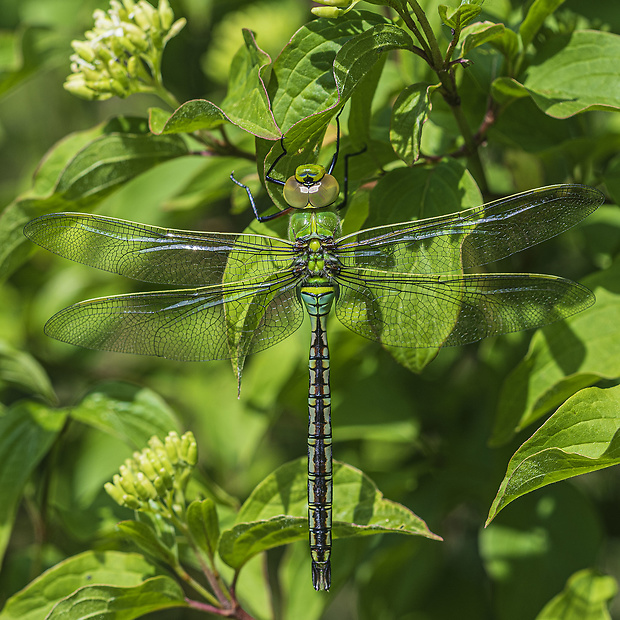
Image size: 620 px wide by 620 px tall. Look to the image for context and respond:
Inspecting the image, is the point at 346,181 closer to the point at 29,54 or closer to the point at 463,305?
the point at 463,305

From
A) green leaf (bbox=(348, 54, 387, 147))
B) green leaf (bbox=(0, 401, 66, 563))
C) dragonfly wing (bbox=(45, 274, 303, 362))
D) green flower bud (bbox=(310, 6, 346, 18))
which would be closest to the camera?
green flower bud (bbox=(310, 6, 346, 18))

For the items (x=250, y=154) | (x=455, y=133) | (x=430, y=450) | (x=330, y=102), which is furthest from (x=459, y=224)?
(x=430, y=450)

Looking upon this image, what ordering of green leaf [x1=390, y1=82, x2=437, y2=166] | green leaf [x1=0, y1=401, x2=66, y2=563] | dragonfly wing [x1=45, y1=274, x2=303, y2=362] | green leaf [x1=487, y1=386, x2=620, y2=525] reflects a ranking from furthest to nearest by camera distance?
green leaf [x1=0, y1=401, x2=66, y2=563], dragonfly wing [x1=45, y1=274, x2=303, y2=362], green leaf [x1=390, y1=82, x2=437, y2=166], green leaf [x1=487, y1=386, x2=620, y2=525]

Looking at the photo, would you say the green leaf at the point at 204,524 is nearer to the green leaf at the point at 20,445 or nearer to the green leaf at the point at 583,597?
the green leaf at the point at 20,445

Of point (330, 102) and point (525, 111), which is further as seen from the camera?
point (525, 111)

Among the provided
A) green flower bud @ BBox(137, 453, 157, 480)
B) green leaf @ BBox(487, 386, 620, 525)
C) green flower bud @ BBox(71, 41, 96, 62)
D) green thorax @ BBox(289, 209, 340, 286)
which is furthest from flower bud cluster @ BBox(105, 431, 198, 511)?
green flower bud @ BBox(71, 41, 96, 62)

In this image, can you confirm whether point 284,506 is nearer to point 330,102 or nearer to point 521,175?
point 330,102

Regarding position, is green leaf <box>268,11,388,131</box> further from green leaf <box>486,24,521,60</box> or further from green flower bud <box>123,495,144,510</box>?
green flower bud <box>123,495,144,510</box>
